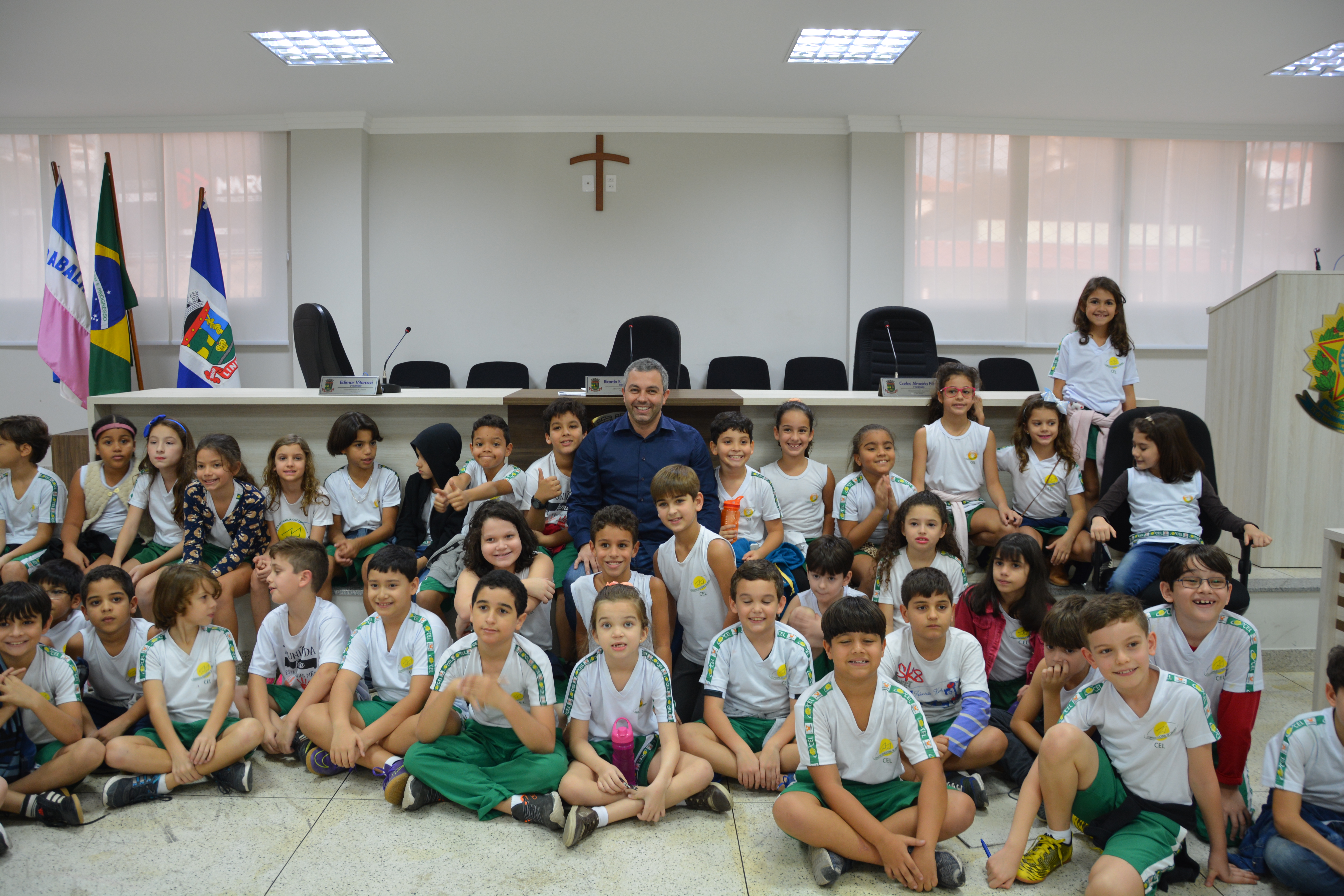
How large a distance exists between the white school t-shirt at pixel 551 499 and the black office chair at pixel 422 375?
351cm

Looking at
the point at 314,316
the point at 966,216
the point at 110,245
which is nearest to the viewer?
the point at 314,316

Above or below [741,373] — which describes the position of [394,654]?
below

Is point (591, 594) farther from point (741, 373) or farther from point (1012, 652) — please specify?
point (741, 373)

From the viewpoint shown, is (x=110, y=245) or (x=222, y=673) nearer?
(x=222, y=673)

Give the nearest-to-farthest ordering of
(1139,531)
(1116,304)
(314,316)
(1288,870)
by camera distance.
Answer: (1288,870) < (1139,531) < (1116,304) < (314,316)

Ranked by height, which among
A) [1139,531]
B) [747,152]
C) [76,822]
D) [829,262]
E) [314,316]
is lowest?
[76,822]

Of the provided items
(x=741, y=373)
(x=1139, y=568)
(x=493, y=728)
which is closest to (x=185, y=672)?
(x=493, y=728)

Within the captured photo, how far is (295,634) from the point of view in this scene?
2754 millimetres

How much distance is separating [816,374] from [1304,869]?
198 inches

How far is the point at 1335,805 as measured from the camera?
191 cm

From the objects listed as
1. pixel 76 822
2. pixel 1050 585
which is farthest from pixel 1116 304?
pixel 76 822

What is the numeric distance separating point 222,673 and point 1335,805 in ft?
9.52

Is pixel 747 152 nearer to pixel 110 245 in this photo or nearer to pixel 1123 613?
pixel 110 245

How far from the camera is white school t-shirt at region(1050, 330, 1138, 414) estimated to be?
3.74 metres
